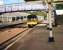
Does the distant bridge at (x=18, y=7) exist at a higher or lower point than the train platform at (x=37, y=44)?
higher

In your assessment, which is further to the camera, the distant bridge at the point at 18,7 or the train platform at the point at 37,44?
the distant bridge at the point at 18,7

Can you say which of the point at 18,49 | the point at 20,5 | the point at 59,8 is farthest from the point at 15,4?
the point at 18,49

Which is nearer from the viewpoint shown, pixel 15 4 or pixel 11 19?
pixel 15 4

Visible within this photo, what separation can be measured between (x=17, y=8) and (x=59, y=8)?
35.3 feet

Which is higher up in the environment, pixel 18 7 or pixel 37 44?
pixel 18 7

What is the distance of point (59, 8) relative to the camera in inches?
2468

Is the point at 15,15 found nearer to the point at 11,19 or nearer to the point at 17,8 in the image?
the point at 11,19

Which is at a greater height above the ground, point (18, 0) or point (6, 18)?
point (18, 0)

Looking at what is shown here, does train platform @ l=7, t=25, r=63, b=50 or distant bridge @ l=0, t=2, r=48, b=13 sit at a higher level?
distant bridge @ l=0, t=2, r=48, b=13

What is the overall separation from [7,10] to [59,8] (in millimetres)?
13521

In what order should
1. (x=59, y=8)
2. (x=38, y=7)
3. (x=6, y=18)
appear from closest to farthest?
(x=38, y=7)
(x=59, y=8)
(x=6, y=18)

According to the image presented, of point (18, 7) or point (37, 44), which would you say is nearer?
point (37, 44)

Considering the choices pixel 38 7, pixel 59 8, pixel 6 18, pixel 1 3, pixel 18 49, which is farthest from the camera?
pixel 6 18

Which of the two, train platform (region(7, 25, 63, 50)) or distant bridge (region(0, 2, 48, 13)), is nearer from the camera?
train platform (region(7, 25, 63, 50))
